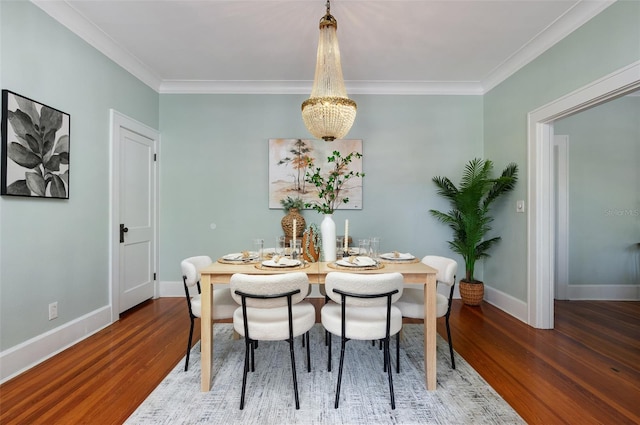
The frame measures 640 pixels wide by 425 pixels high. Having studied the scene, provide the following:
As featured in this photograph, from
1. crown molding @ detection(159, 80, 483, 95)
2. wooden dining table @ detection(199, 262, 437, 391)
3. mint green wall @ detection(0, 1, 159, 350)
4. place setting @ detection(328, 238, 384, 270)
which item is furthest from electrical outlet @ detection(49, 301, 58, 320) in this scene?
crown molding @ detection(159, 80, 483, 95)

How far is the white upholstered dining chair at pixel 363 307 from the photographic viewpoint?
1642mm

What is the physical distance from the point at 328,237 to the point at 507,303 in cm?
256

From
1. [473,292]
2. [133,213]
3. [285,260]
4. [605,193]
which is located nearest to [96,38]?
[133,213]

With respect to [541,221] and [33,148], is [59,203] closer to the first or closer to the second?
[33,148]

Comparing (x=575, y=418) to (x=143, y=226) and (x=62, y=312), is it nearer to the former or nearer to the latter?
(x=62, y=312)

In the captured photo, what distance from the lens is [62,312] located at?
94.7 inches

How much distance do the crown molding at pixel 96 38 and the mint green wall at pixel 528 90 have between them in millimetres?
4316

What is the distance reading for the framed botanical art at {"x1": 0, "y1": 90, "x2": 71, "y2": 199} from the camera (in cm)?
197

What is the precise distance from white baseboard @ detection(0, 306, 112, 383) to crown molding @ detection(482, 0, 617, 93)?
16.5 feet

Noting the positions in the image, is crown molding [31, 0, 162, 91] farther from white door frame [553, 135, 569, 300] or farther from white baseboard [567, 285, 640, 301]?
white baseboard [567, 285, 640, 301]

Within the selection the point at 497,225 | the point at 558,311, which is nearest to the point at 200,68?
the point at 497,225

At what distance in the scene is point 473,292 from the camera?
347 centimetres

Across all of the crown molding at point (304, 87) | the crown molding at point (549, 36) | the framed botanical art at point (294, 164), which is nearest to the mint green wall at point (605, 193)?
the crown molding at point (549, 36)

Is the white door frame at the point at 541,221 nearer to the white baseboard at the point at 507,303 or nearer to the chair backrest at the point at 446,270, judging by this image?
the white baseboard at the point at 507,303
